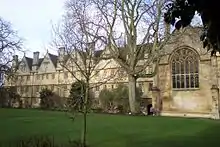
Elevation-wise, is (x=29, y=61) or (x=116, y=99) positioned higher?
(x=29, y=61)

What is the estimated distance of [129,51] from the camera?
35.3 metres

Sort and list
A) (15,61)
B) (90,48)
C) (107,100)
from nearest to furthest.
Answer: (90,48) → (15,61) → (107,100)

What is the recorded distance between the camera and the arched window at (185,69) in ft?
132

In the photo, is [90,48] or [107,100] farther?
[107,100]

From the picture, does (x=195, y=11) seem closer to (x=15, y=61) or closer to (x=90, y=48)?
(x=90, y=48)

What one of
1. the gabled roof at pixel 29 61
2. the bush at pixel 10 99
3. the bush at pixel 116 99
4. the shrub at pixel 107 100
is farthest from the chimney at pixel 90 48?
the gabled roof at pixel 29 61

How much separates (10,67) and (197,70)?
2119 centimetres

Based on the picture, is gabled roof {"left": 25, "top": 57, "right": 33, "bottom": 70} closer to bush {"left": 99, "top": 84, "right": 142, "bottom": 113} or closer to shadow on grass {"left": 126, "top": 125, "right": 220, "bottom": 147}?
bush {"left": 99, "top": 84, "right": 142, "bottom": 113}

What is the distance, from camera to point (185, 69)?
4075 centimetres

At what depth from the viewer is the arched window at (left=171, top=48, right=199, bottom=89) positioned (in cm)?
4009

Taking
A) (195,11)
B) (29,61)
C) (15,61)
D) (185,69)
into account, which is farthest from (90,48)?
(29,61)

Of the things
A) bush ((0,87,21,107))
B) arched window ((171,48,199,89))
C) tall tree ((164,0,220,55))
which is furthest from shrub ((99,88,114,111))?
tall tree ((164,0,220,55))

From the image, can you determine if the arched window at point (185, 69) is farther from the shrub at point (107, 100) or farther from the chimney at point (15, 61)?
the chimney at point (15, 61)

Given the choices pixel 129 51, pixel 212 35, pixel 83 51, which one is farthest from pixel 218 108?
pixel 212 35
